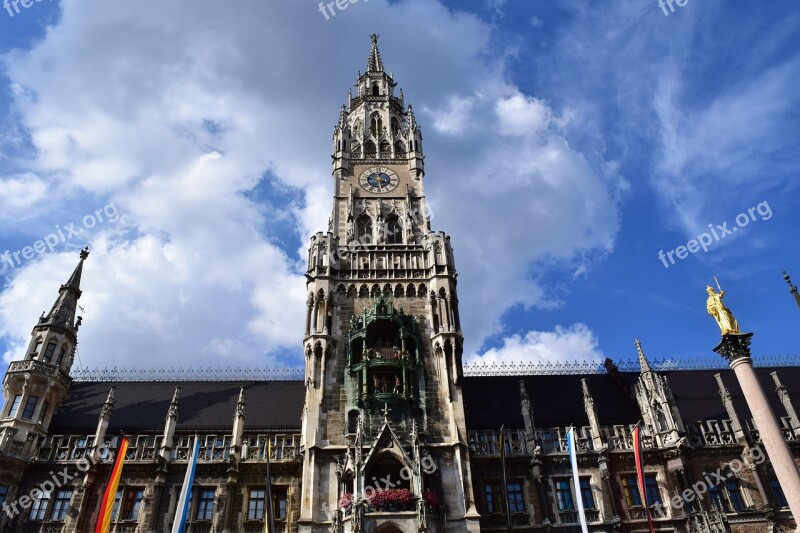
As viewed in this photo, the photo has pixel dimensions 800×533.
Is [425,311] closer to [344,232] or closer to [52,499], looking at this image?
[344,232]

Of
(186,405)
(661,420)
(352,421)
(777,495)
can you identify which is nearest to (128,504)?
(186,405)

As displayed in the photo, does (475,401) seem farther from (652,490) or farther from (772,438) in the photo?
(772,438)

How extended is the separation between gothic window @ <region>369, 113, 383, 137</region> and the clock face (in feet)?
16.6

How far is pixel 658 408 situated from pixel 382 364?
1863cm

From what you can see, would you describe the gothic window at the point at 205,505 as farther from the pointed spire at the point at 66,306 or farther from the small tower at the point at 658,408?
the small tower at the point at 658,408

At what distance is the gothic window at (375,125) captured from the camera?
52719 millimetres

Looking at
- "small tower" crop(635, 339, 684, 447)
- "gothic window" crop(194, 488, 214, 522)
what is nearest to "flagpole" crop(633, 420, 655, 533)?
"small tower" crop(635, 339, 684, 447)

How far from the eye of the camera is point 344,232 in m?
44.2

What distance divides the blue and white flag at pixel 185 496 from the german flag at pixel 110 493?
3383 mm

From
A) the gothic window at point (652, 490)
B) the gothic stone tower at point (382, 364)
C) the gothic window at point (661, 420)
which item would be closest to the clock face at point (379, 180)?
the gothic stone tower at point (382, 364)

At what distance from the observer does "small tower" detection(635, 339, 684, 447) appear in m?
37.6

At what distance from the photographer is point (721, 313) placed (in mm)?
31453

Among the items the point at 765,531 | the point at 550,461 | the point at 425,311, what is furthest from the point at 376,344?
the point at 765,531

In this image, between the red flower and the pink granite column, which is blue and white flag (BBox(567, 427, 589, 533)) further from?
the red flower
